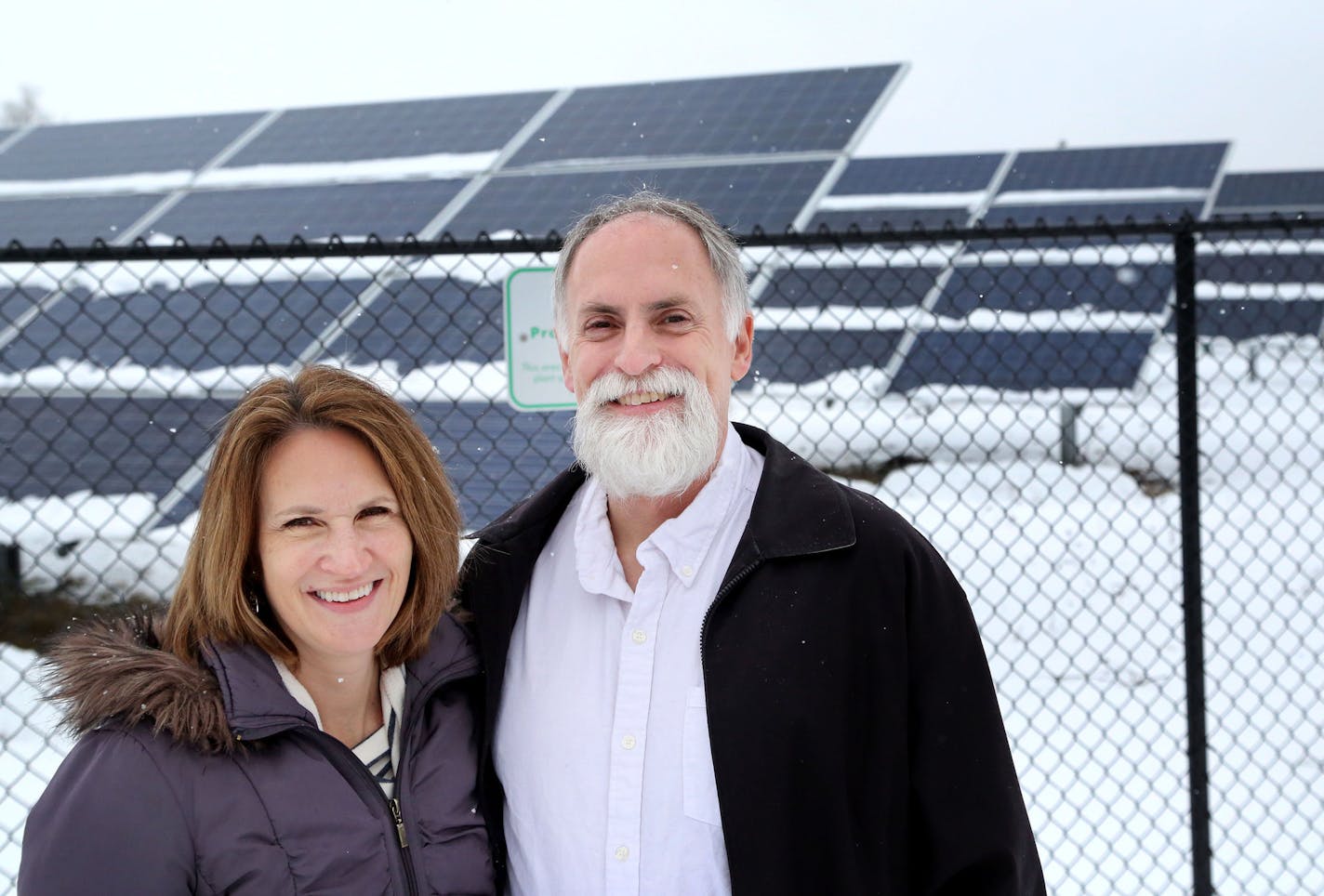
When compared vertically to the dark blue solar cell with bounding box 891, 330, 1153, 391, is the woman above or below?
below

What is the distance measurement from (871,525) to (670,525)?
0.37 metres

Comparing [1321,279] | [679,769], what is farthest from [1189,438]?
[1321,279]

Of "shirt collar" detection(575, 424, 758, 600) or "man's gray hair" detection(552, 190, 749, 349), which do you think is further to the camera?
"man's gray hair" detection(552, 190, 749, 349)

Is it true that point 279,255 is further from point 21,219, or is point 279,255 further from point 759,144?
point 21,219

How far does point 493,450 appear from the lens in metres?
5.14

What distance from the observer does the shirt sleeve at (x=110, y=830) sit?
5.47ft

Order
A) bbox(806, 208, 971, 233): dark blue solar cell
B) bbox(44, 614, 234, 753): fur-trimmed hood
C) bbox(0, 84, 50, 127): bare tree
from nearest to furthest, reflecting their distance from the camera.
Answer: bbox(44, 614, 234, 753): fur-trimmed hood
bbox(806, 208, 971, 233): dark blue solar cell
bbox(0, 84, 50, 127): bare tree

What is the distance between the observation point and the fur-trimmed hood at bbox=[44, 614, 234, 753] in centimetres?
178

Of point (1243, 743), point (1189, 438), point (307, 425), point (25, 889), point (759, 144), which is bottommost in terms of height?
point (25, 889)

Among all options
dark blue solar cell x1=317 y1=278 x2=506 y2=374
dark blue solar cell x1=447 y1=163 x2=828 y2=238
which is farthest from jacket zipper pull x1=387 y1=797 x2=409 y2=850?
dark blue solar cell x1=447 y1=163 x2=828 y2=238

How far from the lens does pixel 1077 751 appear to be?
16.7 feet

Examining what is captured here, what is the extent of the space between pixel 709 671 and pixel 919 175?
8.65m

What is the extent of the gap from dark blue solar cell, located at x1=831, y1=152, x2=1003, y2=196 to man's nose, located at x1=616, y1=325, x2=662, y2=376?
6732 millimetres

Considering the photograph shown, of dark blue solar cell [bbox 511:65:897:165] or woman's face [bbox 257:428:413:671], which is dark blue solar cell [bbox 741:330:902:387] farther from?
woman's face [bbox 257:428:413:671]
